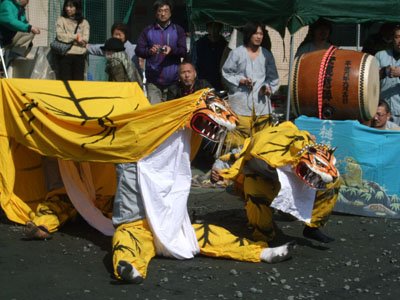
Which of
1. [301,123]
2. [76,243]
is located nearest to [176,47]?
[301,123]

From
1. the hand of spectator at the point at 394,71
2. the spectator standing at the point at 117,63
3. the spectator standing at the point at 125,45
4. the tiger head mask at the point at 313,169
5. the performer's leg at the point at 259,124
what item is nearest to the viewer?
the tiger head mask at the point at 313,169

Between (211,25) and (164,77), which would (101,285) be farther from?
(211,25)

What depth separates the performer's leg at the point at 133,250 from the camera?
200 inches

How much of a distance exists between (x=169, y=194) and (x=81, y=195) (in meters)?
1.04

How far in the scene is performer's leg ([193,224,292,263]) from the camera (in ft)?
18.6

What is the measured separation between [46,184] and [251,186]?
183cm

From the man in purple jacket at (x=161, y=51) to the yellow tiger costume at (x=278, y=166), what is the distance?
327 cm

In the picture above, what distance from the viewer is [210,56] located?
31.8 ft

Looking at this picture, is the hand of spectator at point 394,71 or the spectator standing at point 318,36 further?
the spectator standing at point 318,36

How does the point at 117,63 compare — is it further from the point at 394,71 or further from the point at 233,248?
the point at 233,248

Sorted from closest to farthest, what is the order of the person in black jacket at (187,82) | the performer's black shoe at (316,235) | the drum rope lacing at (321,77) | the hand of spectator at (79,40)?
the performer's black shoe at (316,235) < the drum rope lacing at (321,77) < the person in black jacket at (187,82) < the hand of spectator at (79,40)

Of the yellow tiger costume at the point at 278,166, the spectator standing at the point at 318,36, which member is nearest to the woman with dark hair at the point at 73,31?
the spectator standing at the point at 318,36

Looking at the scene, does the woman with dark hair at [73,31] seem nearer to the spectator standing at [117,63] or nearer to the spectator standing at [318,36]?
the spectator standing at [117,63]

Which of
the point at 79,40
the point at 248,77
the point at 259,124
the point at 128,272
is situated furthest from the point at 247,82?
the point at 128,272
